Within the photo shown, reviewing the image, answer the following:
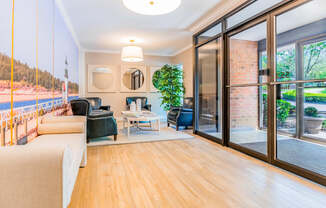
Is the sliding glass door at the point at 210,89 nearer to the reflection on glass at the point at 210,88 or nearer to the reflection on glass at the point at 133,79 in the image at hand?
the reflection on glass at the point at 210,88

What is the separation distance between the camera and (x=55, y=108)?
361 cm

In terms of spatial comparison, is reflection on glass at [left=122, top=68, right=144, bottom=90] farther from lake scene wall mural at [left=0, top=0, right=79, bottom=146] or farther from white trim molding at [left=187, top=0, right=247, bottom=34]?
lake scene wall mural at [left=0, top=0, right=79, bottom=146]

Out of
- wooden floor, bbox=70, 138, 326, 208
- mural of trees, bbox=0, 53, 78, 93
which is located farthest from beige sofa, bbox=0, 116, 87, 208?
mural of trees, bbox=0, 53, 78, 93

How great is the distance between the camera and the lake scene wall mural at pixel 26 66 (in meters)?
1.73

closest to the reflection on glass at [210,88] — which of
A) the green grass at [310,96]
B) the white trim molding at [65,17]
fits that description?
the green grass at [310,96]

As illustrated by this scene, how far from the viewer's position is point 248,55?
3375mm

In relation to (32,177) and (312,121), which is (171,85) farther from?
(32,177)

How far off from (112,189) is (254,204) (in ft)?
4.52

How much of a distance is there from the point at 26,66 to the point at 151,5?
164 cm

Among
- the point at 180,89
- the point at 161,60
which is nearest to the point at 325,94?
the point at 180,89

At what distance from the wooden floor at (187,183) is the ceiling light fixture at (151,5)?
2.12 meters

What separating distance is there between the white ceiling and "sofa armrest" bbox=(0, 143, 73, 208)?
309 centimetres

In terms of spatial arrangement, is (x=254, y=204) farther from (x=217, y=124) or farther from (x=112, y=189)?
(x=217, y=124)

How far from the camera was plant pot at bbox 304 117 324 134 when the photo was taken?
92.4 inches
